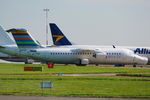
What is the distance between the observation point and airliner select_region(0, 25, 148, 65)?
87.7m

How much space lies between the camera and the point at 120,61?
92312 millimetres

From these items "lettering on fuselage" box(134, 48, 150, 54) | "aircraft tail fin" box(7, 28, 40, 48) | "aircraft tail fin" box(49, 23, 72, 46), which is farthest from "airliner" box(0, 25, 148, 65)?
"aircraft tail fin" box(49, 23, 72, 46)

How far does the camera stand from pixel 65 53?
3558 inches

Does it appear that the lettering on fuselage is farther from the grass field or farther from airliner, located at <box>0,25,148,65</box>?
the grass field

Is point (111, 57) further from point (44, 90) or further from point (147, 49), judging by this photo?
point (44, 90)

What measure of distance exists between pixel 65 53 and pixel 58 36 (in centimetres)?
974

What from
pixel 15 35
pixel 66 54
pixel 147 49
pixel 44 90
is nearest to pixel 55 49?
pixel 66 54

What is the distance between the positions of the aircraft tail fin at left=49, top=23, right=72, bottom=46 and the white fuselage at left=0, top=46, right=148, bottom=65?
6.81 meters

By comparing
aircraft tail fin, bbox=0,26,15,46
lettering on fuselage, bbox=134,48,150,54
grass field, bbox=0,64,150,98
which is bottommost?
lettering on fuselage, bbox=134,48,150,54

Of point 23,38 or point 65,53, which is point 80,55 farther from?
point 23,38

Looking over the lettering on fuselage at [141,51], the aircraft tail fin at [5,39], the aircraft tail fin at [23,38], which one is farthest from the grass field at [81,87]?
the lettering on fuselage at [141,51]

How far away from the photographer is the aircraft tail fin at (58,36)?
99125mm

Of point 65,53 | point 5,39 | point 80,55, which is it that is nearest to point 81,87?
point 65,53

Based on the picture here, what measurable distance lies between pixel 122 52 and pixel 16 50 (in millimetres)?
21142
